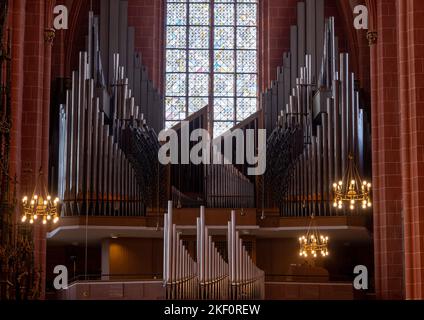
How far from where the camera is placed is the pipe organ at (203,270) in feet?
90.5

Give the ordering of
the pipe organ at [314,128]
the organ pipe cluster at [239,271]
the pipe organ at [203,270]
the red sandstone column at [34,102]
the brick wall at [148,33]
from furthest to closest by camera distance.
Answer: the brick wall at [148,33]
the pipe organ at [314,128]
the red sandstone column at [34,102]
the organ pipe cluster at [239,271]
the pipe organ at [203,270]

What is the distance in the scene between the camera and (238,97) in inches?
1441

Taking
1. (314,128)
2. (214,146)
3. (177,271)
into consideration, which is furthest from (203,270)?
(314,128)

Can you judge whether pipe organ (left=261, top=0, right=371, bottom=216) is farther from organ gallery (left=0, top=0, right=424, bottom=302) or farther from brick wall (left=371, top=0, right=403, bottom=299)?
brick wall (left=371, top=0, right=403, bottom=299)

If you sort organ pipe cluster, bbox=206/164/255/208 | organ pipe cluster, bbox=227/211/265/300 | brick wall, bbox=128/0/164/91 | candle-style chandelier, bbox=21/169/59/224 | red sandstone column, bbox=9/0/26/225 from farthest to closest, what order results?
brick wall, bbox=128/0/164/91
organ pipe cluster, bbox=206/164/255/208
organ pipe cluster, bbox=227/211/265/300
candle-style chandelier, bbox=21/169/59/224
red sandstone column, bbox=9/0/26/225

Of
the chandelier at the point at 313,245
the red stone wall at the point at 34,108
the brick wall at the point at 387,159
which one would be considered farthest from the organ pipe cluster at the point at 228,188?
the red stone wall at the point at 34,108

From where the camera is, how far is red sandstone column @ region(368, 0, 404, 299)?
29906 mm

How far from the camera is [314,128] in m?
33.8

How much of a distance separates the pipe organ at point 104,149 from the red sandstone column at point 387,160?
21.9 feet

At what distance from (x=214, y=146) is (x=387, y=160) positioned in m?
5.83

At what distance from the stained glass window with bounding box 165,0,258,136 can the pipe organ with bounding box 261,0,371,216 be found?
2.03 m

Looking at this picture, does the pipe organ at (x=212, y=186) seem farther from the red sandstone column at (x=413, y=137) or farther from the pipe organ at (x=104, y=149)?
the red sandstone column at (x=413, y=137)

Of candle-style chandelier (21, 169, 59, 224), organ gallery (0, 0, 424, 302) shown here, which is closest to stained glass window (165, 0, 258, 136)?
organ gallery (0, 0, 424, 302)

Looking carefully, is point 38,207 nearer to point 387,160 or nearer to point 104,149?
point 104,149
